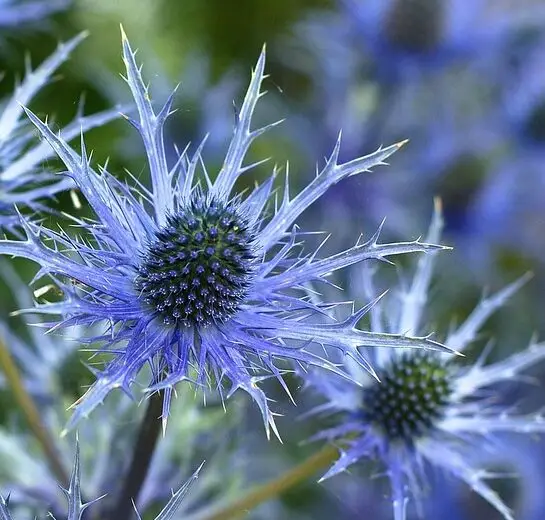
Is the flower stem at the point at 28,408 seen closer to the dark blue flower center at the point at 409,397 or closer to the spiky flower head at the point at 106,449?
the spiky flower head at the point at 106,449

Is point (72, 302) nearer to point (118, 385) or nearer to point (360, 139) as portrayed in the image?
point (118, 385)

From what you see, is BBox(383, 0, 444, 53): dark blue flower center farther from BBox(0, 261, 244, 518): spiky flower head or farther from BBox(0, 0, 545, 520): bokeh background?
BBox(0, 261, 244, 518): spiky flower head

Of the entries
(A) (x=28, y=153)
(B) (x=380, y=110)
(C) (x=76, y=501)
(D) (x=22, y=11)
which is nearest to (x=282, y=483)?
(C) (x=76, y=501)

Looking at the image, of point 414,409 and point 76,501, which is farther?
point 414,409

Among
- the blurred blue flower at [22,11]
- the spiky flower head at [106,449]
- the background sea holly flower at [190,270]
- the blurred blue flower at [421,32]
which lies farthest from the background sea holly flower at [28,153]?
the blurred blue flower at [421,32]

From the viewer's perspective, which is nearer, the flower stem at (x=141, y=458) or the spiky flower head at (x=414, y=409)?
the flower stem at (x=141, y=458)

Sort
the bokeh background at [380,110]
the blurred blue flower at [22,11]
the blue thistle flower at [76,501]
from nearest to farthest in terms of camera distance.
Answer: the blue thistle flower at [76,501]
the blurred blue flower at [22,11]
the bokeh background at [380,110]

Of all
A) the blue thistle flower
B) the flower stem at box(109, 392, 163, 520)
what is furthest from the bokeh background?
the blue thistle flower

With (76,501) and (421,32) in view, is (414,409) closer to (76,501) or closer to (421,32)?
(76,501)
